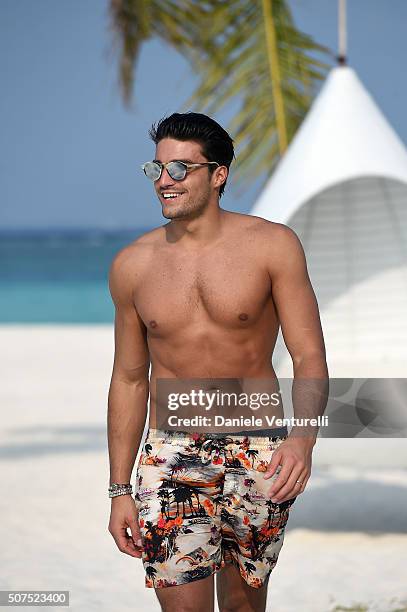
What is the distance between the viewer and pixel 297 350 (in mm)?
3463

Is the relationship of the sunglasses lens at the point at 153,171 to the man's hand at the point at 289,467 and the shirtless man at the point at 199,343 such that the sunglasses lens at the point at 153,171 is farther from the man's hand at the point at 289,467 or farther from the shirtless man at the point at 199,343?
the man's hand at the point at 289,467

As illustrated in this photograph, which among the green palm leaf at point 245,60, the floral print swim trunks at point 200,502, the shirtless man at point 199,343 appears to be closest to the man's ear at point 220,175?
the shirtless man at point 199,343

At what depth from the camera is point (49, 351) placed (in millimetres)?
19219

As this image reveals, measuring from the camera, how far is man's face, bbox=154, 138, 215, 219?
3523 millimetres

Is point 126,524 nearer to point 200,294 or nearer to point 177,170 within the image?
point 200,294

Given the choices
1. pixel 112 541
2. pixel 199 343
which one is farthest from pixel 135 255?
pixel 112 541

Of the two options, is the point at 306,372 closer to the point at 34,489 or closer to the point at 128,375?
the point at 128,375

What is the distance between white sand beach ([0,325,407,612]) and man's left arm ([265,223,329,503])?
2.49 m

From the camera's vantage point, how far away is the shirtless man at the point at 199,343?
3514 mm

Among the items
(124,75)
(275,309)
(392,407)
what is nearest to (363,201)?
(392,407)

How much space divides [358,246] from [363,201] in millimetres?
415

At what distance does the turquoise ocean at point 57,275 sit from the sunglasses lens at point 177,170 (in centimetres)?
3180

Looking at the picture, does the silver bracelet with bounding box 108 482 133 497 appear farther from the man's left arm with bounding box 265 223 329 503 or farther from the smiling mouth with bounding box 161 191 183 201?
the smiling mouth with bounding box 161 191 183 201

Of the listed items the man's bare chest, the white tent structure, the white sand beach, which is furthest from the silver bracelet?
the white tent structure
